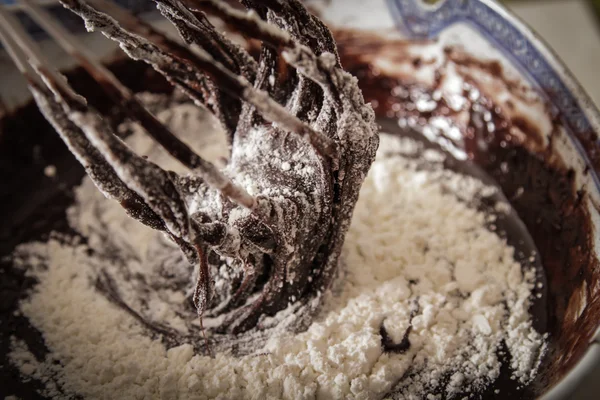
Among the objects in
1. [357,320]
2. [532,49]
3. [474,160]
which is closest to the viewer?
[357,320]

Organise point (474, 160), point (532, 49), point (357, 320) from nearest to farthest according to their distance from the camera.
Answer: point (357, 320), point (532, 49), point (474, 160)

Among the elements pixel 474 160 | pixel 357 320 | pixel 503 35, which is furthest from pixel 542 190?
pixel 357 320

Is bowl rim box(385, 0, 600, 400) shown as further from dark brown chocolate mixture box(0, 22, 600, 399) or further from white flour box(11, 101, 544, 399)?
white flour box(11, 101, 544, 399)

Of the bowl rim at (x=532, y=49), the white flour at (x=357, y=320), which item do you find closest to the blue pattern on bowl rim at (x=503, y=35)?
the bowl rim at (x=532, y=49)

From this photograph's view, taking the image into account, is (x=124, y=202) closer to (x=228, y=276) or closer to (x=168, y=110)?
(x=228, y=276)

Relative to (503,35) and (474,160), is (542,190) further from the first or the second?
(503,35)

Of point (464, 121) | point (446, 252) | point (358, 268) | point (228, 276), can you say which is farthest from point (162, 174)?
point (464, 121)

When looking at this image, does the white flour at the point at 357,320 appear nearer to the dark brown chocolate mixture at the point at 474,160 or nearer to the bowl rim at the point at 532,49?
the dark brown chocolate mixture at the point at 474,160
